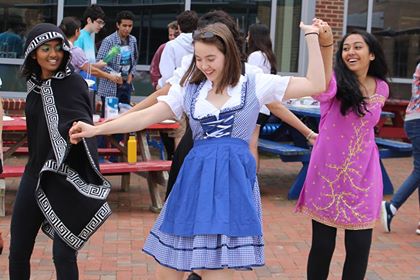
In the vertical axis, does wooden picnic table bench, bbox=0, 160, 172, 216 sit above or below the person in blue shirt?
below

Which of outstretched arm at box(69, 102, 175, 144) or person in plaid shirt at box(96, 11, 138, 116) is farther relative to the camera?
person in plaid shirt at box(96, 11, 138, 116)

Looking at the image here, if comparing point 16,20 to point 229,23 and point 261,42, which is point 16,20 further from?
point 229,23

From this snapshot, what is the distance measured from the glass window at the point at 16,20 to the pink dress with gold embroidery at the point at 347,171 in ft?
25.5

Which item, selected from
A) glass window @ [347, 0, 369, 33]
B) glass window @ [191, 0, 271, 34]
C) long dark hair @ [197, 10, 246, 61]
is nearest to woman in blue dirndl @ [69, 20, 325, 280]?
long dark hair @ [197, 10, 246, 61]

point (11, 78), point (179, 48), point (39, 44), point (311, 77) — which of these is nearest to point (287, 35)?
point (11, 78)

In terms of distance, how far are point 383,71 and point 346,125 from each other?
444mm

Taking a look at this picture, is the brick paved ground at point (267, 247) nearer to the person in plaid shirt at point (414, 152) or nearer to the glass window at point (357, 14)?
the person in plaid shirt at point (414, 152)

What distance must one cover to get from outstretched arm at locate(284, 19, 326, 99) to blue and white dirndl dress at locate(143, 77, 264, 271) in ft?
0.62

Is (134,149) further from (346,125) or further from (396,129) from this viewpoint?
(396,129)

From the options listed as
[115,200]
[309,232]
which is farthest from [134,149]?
[309,232]

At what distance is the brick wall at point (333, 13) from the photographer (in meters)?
12.6

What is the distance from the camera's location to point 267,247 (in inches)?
258

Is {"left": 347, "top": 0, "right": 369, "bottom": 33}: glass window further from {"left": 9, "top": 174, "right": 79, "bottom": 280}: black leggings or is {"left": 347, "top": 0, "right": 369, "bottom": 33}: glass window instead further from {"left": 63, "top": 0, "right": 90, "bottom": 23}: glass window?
{"left": 9, "top": 174, "right": 79, "bottom": 280}: black leggings

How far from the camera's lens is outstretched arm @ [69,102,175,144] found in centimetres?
376
